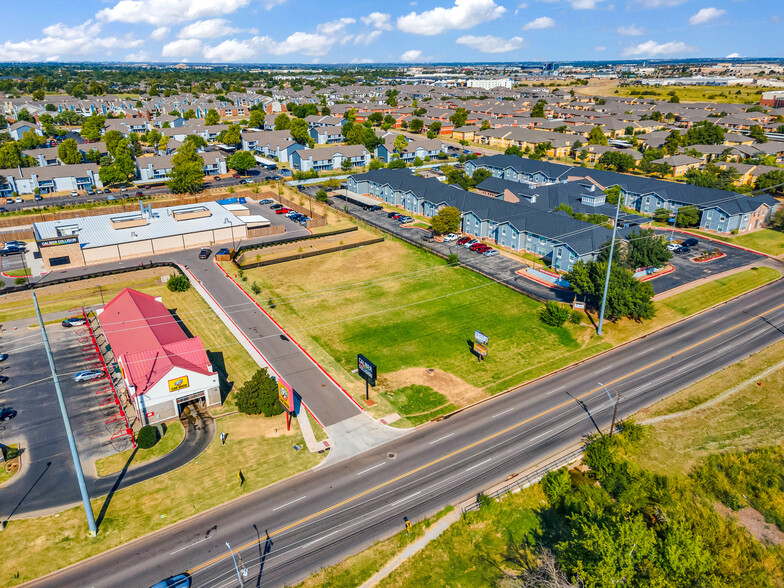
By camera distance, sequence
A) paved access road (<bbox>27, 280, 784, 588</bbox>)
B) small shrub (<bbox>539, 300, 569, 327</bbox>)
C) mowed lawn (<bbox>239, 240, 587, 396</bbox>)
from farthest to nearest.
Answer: small shrub (<bbox>539, 300, 569, 327</bbox>), mowed lawn (<bbox>239, 240, 587, 396</bbox>), paved access road (<bbox>27, 280, 784, 588</bbox>)

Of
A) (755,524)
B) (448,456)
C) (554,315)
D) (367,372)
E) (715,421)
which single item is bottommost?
(755,524)

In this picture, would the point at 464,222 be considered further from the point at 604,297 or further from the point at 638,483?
the point at 638,483

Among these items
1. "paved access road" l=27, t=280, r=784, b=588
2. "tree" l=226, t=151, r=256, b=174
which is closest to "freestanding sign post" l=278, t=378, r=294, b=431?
"paved access road" l=27, t=280, r=784, b=588

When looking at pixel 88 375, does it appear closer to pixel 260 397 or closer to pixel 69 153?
pixel 260 397

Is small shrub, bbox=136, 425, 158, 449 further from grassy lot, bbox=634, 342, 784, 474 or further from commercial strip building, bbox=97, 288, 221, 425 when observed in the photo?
grassy lot, bbox=634, 342, 784, 474

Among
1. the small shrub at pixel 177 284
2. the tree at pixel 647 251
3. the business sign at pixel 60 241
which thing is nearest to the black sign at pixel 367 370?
the small shrub at pixel 177 284

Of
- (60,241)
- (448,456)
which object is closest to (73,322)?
(60,241)
